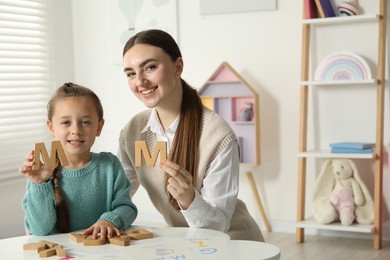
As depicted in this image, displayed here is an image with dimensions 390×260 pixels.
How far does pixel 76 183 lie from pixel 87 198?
0.05 metres

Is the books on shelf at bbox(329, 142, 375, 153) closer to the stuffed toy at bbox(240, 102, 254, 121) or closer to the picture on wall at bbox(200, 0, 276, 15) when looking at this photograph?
the stuffed toy at bbox(240, 102, 254, 121)

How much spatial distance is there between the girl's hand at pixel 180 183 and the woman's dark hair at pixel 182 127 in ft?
0.69

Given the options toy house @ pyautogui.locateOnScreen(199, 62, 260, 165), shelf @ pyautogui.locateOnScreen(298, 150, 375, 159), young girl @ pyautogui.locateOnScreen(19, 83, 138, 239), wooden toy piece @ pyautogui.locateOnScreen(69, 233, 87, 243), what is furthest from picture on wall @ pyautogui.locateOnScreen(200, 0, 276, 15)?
wooden toy piece @ pyautogui.locateOnScreen(69, 233, 87, 243)

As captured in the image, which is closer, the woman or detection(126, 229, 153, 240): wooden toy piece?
detection(126, 229, 153, 240): wooden toy piece

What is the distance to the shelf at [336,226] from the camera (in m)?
3.60

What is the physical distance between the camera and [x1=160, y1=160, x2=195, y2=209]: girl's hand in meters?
1.70

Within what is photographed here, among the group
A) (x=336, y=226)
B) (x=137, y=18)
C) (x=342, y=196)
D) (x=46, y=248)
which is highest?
(x=137, y=18)

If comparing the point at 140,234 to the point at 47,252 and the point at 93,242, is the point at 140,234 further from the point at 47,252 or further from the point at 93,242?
the point at 47,252

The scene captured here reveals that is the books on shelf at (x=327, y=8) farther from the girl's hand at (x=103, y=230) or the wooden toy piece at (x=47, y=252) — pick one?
the wooden toy piece at (x=47, y=252)

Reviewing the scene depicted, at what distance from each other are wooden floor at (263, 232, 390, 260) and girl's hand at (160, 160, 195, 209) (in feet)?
5.78

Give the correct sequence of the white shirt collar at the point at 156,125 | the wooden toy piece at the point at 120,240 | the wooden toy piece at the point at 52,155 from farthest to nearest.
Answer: the white shirt collar at the point at 156,125, the wooden toy piece at the point at 52,155, the wooden toy piece at the point at 120,240

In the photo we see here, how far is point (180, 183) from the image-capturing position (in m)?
1.74

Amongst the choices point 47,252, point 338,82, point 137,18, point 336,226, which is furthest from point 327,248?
point 47,252

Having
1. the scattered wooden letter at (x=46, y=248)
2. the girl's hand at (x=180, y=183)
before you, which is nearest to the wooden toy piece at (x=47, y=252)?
the scattered wooden letter at (x=46, y=248)
